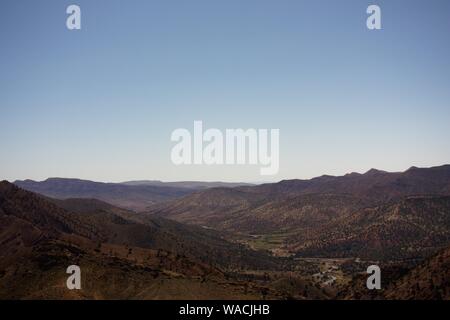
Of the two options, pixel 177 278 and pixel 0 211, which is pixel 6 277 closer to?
pixel 177 278

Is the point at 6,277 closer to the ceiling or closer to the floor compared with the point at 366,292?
closer to the ceiling
